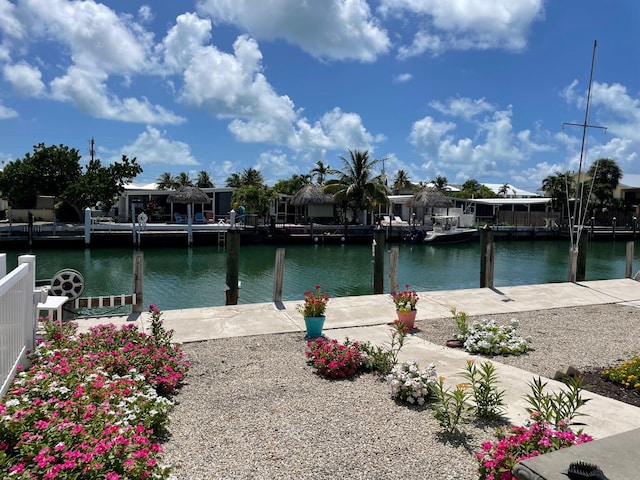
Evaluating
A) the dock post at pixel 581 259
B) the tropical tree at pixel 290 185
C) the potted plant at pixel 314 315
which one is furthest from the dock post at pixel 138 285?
the tropical tree at pixel 290 185

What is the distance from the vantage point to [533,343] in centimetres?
751

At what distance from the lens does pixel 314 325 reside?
24.8 feet

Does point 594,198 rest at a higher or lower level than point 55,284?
higher

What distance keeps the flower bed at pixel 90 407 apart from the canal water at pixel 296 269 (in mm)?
9719

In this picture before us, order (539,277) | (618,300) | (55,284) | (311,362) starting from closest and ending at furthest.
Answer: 1. (311,362)
2. (55,284)
3. (618,300)
4. (539,277)

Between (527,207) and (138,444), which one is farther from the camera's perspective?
(527,207)

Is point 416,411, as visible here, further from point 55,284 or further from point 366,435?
point 55,284

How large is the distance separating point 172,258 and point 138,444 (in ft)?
91.4

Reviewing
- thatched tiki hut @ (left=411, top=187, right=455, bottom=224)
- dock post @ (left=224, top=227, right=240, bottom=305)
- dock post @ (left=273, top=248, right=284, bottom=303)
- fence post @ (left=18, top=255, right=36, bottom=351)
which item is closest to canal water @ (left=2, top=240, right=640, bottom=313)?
dock post @ (left=224, top=227, right=240, bottom=305)

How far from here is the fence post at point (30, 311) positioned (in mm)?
5191

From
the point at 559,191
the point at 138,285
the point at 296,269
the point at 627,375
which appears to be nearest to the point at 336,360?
the point at 627,375

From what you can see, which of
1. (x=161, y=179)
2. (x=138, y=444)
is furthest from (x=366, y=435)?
(x=161, y=179)

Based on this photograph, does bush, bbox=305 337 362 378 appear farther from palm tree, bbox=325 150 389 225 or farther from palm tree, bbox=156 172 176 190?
palm tree, bbox=156 172 176 190

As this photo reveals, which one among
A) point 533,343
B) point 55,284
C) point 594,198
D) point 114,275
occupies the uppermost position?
point 594,198
